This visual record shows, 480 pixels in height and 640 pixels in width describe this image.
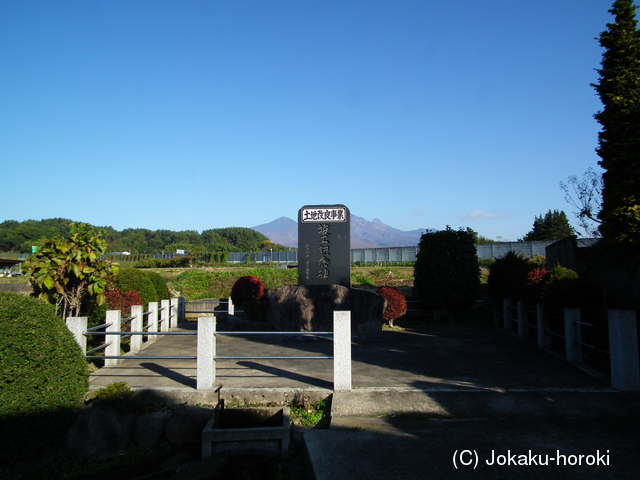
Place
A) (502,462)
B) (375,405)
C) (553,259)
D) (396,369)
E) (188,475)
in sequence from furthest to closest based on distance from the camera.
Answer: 1. (553,259)
2. (396,369)
3. (375,405)
4. (188,475)
5. (502,462)

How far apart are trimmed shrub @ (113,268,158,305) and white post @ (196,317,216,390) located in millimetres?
5953

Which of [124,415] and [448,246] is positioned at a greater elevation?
[448,246]

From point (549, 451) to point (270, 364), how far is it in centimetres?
437

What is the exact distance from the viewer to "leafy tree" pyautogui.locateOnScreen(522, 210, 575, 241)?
144 ft

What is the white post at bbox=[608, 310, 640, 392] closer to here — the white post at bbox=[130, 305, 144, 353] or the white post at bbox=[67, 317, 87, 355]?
the white post at bbox=[67, 317, 87, 355]

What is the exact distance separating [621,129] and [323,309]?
7582mm

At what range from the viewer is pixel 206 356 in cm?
582

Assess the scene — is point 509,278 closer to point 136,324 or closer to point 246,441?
point 136,324

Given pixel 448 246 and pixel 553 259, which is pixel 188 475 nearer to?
pixel 448 246

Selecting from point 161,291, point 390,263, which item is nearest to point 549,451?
point 161,291

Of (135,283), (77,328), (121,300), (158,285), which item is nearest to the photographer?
(77,328)

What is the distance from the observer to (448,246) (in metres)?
13.6

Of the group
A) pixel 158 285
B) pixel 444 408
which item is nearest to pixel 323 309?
pixel 158 285

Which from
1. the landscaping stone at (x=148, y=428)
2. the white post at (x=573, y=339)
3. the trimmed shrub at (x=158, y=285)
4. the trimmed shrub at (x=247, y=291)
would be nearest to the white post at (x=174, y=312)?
the trimmed shrub at (x=158, y=285)
